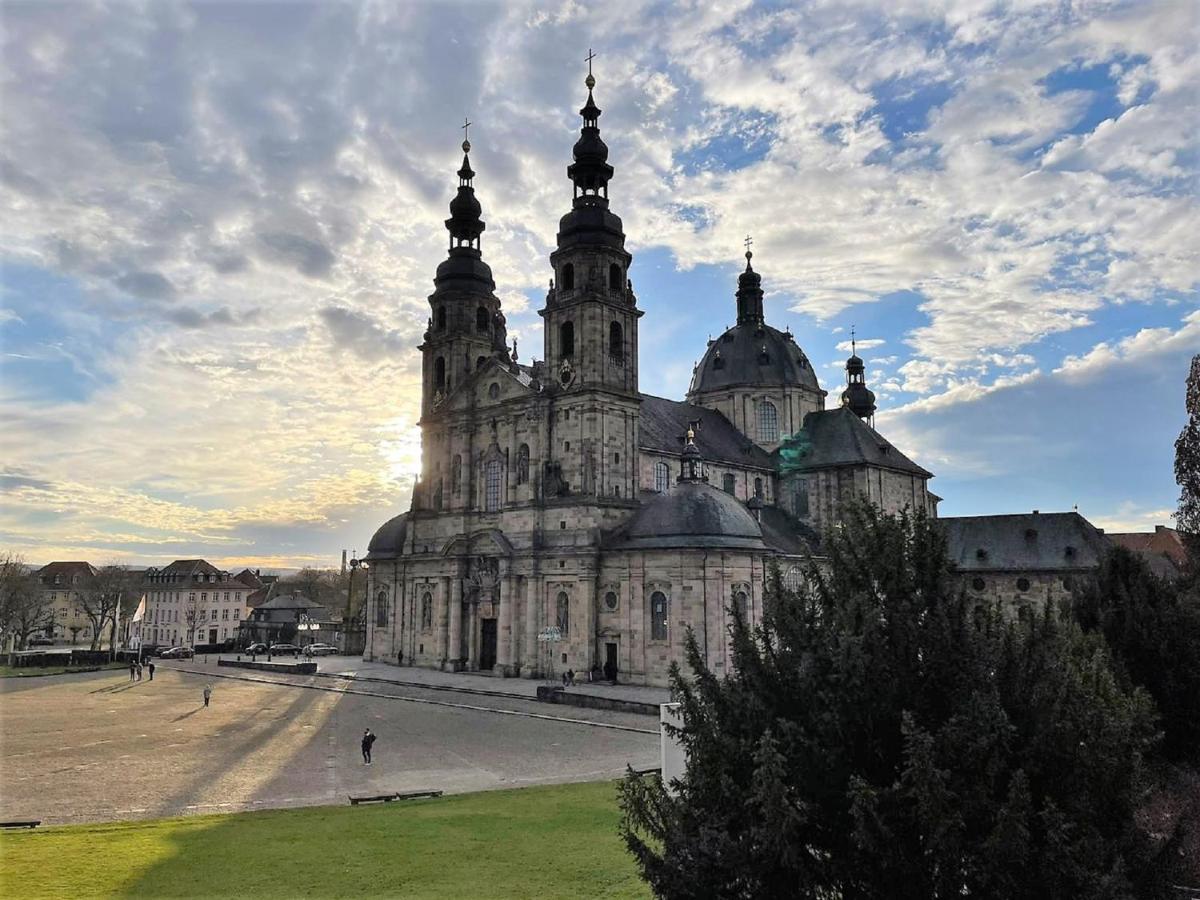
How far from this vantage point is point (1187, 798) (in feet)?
58.3

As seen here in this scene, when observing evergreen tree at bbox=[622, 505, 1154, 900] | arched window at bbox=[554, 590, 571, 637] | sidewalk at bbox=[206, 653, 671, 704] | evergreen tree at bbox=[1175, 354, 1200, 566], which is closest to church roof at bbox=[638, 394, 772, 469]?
arched window at bbox=[554, 590, 571, 637]

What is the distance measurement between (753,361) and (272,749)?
169 ft

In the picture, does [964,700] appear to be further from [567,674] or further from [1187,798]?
[567,674]

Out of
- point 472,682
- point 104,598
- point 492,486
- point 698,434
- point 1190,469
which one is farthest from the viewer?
point 104,598

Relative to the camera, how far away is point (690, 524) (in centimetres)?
4762

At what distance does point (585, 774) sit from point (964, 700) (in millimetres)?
19325

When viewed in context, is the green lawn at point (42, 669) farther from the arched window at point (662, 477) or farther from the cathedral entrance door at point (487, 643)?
the arched window at point (662, 477)

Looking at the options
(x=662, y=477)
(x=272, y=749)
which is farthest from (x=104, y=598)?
(x=272, y=749)

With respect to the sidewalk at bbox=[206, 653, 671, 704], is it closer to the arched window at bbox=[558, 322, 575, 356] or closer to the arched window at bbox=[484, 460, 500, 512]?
the arched window at bbox=[484, 460, 500, 512]

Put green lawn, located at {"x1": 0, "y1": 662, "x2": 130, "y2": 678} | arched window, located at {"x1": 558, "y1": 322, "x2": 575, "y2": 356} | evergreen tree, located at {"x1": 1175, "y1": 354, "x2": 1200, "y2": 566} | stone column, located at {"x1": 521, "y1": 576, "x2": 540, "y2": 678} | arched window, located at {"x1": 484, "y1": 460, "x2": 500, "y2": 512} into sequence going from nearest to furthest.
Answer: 1. evergreen tree, located at {"x1": 1175, "y1": 354, "x2": 1200, "y2": 566}
2. stone column, located at {"x1": 521, "y1": 576, "x2": 540, "y2": 678}
3. arched window, located at {"x1": 558, "y1": 322, "x2": 575, "y2": 356}
4. arched window, located at {"x1": 484, "y1": 460, "x2": 500, "y2": 512}
5. green lawn, located at {"x1": 0, "y1": 662, "x2": 130, "y2": 678}

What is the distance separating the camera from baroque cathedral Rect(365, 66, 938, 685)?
48156mm

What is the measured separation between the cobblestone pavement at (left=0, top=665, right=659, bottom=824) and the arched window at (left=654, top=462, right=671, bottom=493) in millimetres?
19935

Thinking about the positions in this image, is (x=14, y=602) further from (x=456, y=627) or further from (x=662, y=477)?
(x=662, y=477)

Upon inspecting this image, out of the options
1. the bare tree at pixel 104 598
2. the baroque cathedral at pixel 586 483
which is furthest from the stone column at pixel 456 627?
the bare tree at pixel 104 598
